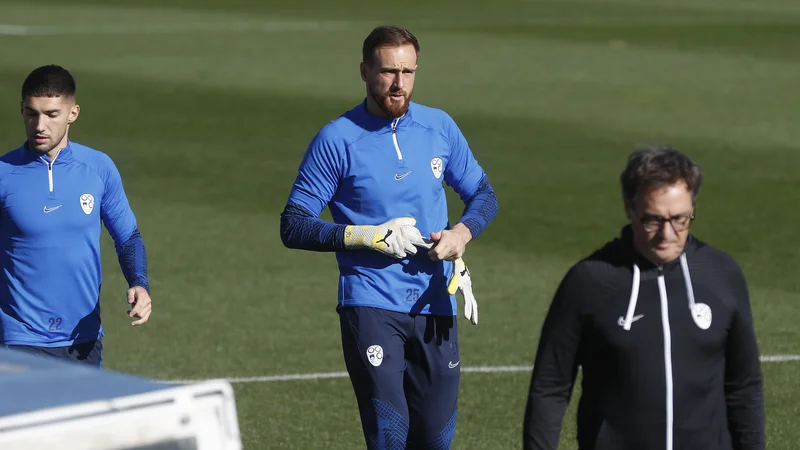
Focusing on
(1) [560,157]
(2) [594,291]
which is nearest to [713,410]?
(2) [594,291]

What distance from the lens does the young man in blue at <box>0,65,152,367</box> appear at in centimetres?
759

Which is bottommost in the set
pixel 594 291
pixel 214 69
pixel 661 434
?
pixel 661 434

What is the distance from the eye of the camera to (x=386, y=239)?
730 cm

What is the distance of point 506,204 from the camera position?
16984 mm

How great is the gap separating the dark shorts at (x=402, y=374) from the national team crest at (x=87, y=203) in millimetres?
1311

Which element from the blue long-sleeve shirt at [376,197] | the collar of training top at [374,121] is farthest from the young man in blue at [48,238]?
the collar of training top at [374,121]

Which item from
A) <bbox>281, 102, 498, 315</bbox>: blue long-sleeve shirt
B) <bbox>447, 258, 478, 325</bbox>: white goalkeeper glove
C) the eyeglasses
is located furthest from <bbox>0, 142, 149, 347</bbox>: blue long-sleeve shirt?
the eyeglasses

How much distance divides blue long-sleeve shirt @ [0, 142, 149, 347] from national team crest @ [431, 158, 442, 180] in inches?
63.8

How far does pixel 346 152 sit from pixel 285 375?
370 cm

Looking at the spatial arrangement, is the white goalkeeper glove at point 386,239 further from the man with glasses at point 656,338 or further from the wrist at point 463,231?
the man with glasses at point 656,338

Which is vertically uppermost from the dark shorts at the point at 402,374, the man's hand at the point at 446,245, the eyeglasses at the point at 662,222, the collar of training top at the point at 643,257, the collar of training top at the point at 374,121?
the collar of training top at the point at 374,121

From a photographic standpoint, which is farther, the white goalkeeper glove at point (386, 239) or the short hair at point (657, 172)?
the white goalkeeper glove at point (386, 239)

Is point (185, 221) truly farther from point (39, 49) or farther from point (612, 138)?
point (39, 49)

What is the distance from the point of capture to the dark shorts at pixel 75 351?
Result: 7.61m
